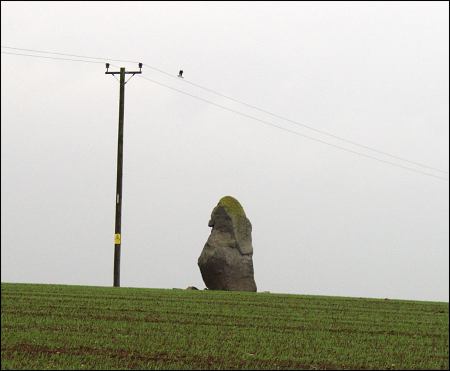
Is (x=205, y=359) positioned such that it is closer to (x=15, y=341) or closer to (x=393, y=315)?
(x=15, y=341)

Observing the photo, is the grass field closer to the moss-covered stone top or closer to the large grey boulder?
the large grey boulder

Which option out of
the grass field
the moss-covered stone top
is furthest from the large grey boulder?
the grass field

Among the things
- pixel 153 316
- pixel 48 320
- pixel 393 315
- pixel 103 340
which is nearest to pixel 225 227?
pixel 393 315

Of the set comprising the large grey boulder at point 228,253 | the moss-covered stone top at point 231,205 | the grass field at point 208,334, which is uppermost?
the moss-covered stone top at point 231,205

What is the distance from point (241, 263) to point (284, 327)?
1083cm

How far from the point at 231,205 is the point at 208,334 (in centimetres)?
1327

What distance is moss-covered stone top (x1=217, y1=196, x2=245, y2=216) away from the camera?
24.8 metres

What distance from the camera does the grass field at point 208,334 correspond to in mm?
9648

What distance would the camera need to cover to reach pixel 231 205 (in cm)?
2495

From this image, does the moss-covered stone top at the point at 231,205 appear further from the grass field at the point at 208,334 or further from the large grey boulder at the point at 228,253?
the grass field at the point at 208,334

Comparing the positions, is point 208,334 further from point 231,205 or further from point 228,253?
point 231,205

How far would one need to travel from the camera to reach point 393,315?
16.3 m

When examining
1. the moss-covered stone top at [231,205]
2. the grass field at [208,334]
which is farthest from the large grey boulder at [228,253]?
the grass field at [208,334]

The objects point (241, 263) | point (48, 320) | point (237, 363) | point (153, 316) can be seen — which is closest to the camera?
point (237, 363)
